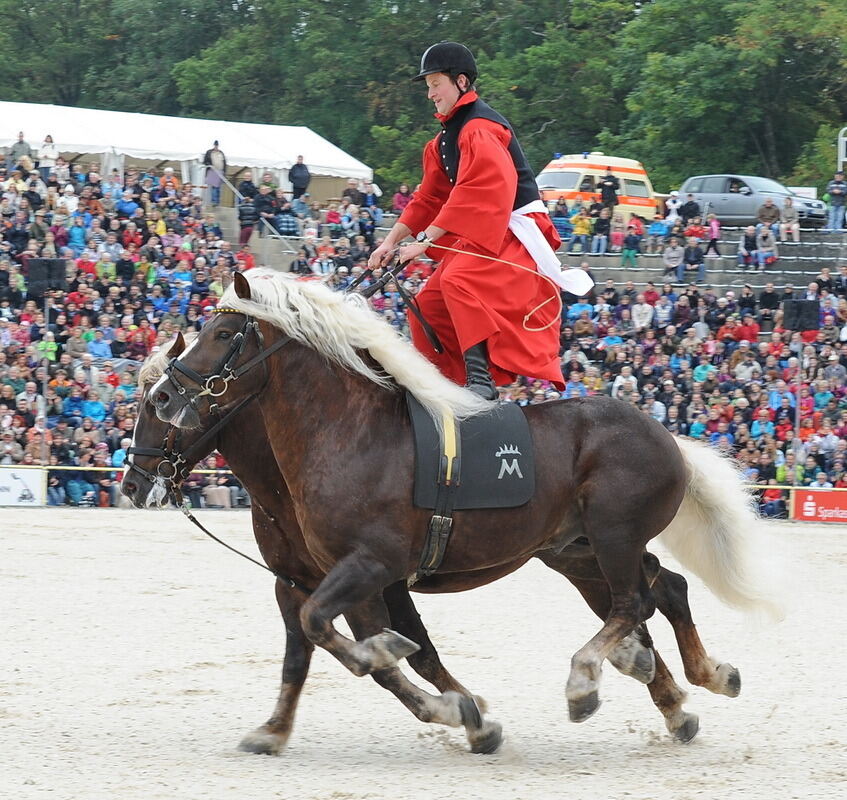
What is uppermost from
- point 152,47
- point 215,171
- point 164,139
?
point 152,47

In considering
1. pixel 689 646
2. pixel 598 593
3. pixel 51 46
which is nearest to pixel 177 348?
pixel 598 593

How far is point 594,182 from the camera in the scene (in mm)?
25172

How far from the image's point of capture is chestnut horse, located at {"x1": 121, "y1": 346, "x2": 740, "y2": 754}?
5.73 m

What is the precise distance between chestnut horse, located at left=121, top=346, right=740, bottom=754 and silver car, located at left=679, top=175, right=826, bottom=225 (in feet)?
66.3

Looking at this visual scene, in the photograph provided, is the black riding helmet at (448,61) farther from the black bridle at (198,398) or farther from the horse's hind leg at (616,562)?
the horse's hind leg at (616,562)

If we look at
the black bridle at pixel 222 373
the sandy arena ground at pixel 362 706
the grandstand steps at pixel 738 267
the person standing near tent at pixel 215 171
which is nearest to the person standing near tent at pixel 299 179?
the person standing near tent at pixel 215 171

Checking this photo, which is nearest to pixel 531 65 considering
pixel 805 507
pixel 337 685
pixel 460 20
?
pixel 460 20

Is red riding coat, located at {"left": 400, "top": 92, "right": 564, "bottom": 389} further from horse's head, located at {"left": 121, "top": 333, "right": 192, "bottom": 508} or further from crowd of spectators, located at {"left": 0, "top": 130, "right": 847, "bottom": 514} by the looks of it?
crowd of spectators, located at {"left": 0, "top": 130, "right": 847, "bottom": 514}

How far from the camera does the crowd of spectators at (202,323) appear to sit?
52.0 feet

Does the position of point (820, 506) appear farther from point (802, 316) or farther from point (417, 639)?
point (417, 639)

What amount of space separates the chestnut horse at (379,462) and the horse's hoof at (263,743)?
596 mm

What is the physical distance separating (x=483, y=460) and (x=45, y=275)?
11797mm

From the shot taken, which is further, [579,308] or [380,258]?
[579,308]

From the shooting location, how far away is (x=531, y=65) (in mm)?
37531
